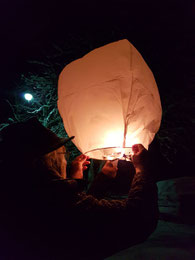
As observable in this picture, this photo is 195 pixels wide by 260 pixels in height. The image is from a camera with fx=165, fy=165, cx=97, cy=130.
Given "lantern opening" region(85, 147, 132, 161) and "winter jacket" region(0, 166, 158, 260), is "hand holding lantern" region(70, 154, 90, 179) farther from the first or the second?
"winter jacket" region(0, 166, 158, 260)

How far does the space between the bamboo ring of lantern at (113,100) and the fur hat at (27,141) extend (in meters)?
0.31

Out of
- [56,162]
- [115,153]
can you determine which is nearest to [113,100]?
[115,153]

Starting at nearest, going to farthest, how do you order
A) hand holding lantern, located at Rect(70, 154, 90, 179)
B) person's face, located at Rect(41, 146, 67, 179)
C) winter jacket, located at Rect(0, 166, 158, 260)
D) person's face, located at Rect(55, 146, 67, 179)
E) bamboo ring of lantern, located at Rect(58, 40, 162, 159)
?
winter jacket, located at Rect(0, 166, 158, 260) → bamboo ring of lantern, located at Rect(58, 40, 162, 159) → person's face, located at Rect(41, 146, 67, 179) → person's face, located at Rect(55, 146, 67, 179) → hand holding lantern, located at Rect(70, 154, 90, 179)

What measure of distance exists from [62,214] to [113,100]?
1095 mm

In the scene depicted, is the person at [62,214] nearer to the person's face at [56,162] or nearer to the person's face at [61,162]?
the person's face at [56,162]

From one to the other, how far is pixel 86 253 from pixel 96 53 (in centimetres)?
185

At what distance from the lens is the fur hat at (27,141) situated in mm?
1555

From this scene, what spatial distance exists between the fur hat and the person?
0.01 meters

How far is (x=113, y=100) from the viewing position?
1551mm

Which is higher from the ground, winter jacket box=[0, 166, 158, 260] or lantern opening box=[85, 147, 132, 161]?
lantern opening box=[85, 147, 132, 161]

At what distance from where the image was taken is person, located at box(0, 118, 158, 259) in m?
1.32

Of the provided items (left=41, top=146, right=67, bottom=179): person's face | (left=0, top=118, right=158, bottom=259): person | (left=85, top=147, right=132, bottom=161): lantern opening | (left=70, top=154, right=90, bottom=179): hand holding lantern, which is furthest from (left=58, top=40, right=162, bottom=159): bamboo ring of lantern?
(left=70, top=154, right=90, bottom=179): hand holding lantern

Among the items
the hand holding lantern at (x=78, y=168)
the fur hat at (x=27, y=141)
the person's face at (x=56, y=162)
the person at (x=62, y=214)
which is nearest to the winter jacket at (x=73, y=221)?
the person at (x=62, y=214)

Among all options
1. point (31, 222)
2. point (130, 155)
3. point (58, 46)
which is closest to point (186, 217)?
point (130, 155)
